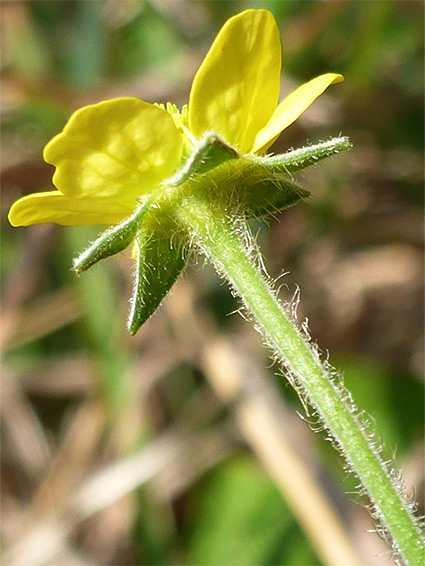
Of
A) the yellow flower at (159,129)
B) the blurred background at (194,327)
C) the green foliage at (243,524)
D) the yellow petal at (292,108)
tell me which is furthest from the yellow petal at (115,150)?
the green foliage at (243,524)

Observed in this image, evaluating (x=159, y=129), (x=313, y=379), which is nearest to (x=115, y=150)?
(x=159, y=129)

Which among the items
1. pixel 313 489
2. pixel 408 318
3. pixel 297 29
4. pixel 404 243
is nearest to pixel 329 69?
pixel 297 29

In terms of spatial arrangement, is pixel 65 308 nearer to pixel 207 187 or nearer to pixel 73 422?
pixel 73 422

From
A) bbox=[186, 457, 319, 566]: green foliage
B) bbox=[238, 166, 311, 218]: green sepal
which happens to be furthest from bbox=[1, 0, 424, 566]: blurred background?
bbox=[238, 166, 311, 218]: green sepal

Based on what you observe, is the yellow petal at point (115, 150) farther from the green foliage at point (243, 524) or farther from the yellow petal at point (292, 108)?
the green foliage at point (243, 524)

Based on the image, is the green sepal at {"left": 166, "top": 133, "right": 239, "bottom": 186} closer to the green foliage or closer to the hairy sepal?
the hairy sepal

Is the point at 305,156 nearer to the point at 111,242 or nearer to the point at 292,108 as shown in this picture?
the point at 292,108
